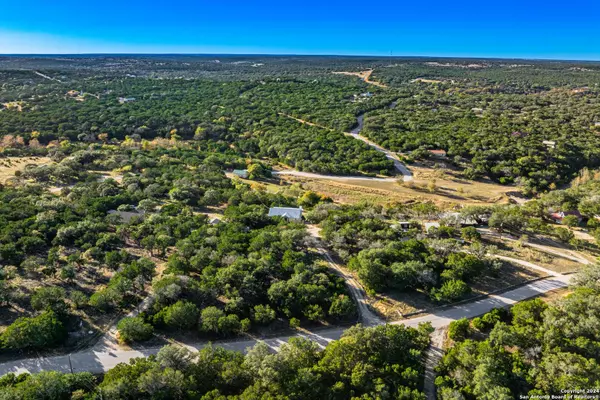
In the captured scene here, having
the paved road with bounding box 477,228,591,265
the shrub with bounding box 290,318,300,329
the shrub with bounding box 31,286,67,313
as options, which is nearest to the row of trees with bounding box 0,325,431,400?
the shrub with bounding box 290,318,300,329

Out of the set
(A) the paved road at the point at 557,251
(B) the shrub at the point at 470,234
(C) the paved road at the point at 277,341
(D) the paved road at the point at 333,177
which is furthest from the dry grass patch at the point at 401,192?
(C) the paved road at the point at 277,341

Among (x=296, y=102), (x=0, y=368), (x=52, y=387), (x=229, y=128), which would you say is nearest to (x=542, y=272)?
(x=52, y=387)

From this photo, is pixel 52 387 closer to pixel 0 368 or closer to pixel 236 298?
pixel 0 368

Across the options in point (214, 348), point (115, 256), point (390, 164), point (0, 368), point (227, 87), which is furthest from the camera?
point (227, 87)

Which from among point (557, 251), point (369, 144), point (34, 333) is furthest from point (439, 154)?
point (34, 333)

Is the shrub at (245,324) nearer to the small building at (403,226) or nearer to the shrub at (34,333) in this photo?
the shrub at (34,333)

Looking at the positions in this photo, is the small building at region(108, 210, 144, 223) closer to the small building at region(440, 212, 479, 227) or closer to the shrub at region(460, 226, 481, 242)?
the small building at region(440, 212, 479, 227)
